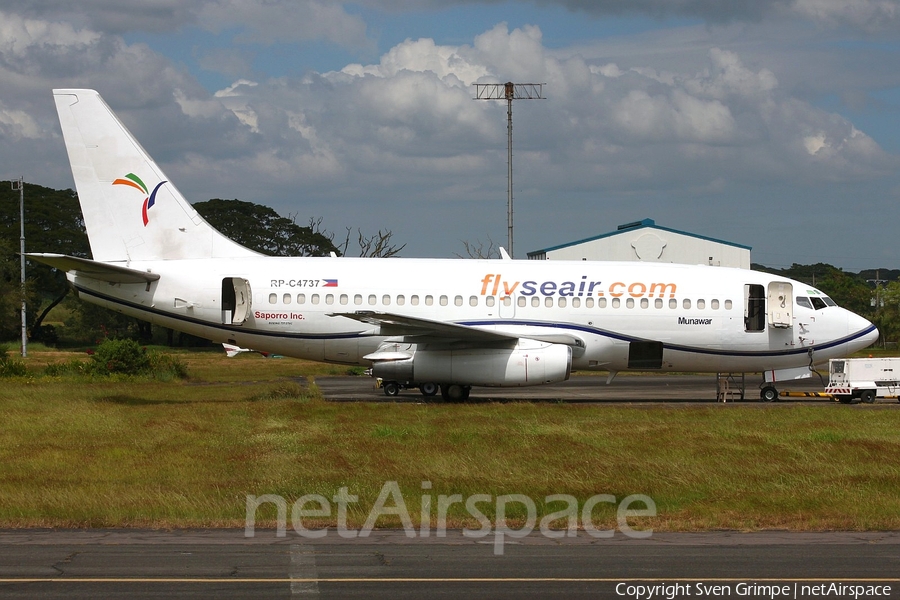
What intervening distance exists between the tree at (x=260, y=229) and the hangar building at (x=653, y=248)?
24715mm

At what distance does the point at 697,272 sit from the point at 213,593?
21.3 m

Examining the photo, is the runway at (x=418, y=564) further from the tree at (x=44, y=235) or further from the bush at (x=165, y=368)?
the tree at (x=44, y=235)

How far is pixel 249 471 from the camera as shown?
15188 millimetres

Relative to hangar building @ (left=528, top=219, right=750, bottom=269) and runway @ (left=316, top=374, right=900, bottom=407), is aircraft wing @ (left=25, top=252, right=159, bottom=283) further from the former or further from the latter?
hangar building @ (left=528, top=219, right=750, bottom=269)

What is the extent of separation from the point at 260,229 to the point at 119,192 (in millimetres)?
62045

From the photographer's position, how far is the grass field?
41.2ft

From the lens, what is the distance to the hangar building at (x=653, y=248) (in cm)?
6881

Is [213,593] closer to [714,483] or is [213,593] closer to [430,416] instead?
[714,483]

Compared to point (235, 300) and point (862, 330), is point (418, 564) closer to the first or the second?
point (235, 300)

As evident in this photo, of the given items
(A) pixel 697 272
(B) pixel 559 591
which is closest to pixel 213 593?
(B) pixel 559 591

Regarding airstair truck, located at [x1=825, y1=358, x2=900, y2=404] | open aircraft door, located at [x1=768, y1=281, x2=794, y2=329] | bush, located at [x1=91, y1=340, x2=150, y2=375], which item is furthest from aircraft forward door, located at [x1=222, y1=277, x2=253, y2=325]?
airstair truck, located at [x1=825, y1=358, x2=900, y2=404]
